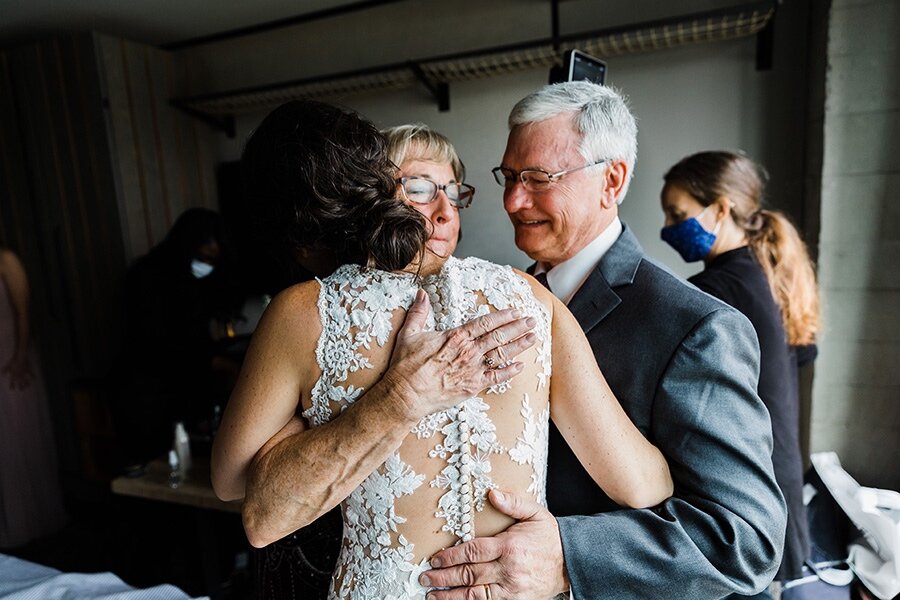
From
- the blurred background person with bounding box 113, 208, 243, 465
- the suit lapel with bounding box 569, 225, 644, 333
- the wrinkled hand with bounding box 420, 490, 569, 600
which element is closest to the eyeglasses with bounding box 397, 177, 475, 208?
the suit lapel with bounding box 569, 225, 644, 333

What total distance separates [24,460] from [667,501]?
390 centimetres

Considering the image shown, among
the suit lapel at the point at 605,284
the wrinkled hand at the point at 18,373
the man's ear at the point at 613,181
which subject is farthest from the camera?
the wrinkled hand at the point at 18,373

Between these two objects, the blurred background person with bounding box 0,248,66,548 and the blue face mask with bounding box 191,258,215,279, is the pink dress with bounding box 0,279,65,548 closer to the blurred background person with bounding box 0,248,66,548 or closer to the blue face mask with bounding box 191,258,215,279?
the blurred background person with bounding box 0,248,66,548

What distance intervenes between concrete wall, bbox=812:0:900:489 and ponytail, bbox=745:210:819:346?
332 millimetres

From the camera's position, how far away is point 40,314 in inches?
155

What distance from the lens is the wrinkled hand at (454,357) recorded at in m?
0.75

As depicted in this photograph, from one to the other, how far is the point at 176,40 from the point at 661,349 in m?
4.14

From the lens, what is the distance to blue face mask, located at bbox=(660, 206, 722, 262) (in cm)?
201

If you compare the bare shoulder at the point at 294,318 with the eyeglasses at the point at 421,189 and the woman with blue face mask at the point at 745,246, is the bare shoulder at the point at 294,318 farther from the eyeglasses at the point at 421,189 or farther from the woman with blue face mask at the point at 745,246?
the woman with blue face mask at the point at 745,246

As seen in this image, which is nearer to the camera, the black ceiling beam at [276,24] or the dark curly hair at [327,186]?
the dark curly hair at [327,186]

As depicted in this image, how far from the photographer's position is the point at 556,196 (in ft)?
4.00

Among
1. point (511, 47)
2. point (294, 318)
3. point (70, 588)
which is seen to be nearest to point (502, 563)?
point (294, 318)

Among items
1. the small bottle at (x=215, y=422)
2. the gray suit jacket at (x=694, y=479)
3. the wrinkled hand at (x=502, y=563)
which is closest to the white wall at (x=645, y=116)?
the small bottle at (x=215, y=422)

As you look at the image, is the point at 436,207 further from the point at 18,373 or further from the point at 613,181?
the point at 18,373
